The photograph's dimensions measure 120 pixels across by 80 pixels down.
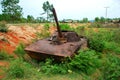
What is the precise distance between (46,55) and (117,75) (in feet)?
6.89

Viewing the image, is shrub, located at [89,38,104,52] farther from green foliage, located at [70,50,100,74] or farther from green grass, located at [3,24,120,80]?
green foliage, located at [70,50,100,74]

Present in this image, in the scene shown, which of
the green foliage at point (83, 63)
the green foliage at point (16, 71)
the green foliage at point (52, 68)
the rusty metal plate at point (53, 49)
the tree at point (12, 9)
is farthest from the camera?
the tree at point (12, 9)

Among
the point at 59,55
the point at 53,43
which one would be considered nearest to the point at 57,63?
the point at 59,55

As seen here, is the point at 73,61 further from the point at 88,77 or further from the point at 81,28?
the point at 81,28

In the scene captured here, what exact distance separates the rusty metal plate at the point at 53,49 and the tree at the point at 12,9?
53.4 feet

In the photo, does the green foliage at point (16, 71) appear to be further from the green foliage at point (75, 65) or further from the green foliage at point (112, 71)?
the green foliage at point (112, 71)

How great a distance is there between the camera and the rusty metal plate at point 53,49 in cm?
718

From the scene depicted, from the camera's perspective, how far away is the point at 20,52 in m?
8.07

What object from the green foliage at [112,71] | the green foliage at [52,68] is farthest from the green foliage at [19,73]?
the green foliage at [112,71]

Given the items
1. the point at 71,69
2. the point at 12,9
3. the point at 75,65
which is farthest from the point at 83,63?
the point at 12,9

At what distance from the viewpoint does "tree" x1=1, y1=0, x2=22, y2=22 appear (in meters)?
23.6

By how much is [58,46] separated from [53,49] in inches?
11.8

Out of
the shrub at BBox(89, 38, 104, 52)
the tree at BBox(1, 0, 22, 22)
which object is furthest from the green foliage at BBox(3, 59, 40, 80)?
the tree at BBox(1, 0, 22, 22)

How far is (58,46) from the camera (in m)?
7.63
